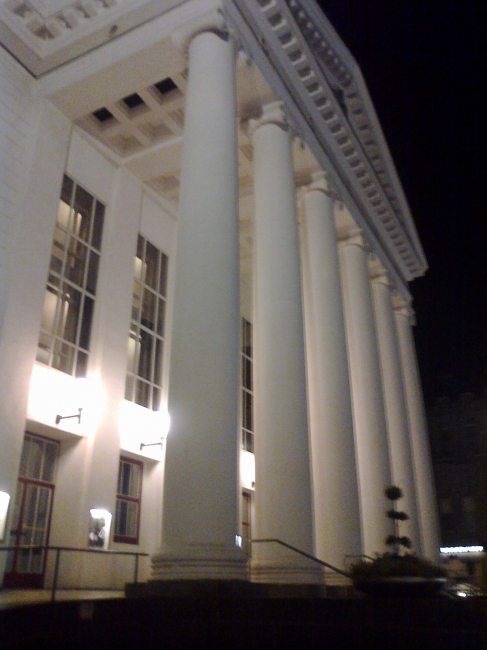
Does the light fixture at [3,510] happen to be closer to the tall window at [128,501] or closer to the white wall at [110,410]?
the white wall at [110,410]

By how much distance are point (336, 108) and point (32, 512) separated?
47.8 ft

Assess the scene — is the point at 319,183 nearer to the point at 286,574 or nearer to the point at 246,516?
the point at 246,516

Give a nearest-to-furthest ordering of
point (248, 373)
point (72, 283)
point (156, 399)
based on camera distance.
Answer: point (72, 283) → point (156, 399) → point (248, 373)

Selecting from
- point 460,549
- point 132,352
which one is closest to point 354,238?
point 132,352

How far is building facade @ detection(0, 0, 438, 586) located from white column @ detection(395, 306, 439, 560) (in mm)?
3085

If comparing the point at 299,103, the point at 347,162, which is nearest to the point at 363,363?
the point at 347,162

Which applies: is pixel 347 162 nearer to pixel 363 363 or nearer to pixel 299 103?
pixel 299 103

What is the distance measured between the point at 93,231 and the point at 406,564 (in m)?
11.6

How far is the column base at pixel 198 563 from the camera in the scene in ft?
27.1

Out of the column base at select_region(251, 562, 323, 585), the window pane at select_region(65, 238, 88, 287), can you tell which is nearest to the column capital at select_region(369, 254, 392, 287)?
the window pane at select_region(65, 238, 88, 287)

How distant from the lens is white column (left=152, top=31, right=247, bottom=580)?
28.1 ft

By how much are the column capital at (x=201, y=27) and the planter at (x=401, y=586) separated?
11057mm

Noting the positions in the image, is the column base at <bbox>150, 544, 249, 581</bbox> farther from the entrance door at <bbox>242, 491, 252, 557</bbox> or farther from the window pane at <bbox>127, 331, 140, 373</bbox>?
the entrance door at <bbox>242, 491, 252, 557</bbox>

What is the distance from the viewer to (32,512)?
13016 millimetres
